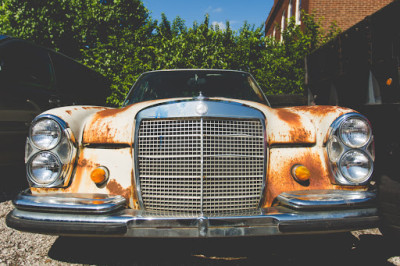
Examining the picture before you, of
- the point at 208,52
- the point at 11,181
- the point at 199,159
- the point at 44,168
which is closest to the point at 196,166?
the point at 199,159

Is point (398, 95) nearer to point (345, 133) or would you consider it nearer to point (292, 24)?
point (345, 133)

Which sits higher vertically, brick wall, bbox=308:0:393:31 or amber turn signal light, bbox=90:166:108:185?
brick wall, bbox=308:0:393:31

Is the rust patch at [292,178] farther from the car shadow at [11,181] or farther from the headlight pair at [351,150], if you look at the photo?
the car shadow at [11,181]

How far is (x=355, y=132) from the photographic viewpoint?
6.55ft

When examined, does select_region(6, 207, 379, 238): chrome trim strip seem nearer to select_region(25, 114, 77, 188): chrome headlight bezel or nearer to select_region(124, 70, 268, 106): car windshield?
select_region(25, 114, 77, 188): chrome headlight bezel

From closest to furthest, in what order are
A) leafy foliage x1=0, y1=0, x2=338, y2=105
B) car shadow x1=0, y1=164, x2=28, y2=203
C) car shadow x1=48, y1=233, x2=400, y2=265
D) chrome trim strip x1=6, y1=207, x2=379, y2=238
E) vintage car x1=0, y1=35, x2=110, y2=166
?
chrome trim strip x1=6, y1=207, x2=379, y2=238
car shadow x1=48, y1=233, x2=400, y2=265
vintage car x1=0, y1=35, x2=110, y2=166
car shadow x1=0, y1=164, x2=28, y2=203
leafy foliage x1=0, y1=0, x2=338, y2=105

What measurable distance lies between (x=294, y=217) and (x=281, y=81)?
610 cm

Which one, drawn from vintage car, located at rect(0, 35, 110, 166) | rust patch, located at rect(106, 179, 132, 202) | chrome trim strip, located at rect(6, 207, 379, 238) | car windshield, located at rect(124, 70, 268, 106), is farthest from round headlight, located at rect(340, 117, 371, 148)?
vintage car, located at rect(0, 35, 110, 166)

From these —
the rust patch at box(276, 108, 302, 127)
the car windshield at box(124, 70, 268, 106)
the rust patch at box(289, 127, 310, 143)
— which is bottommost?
the rust patch at box(289, 127, 310, 143)

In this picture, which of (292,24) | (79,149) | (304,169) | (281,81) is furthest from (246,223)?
(292,24)

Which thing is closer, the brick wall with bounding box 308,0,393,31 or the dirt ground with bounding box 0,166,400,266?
the dirt ground with bounding box 0,166,400,266

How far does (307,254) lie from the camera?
7.13 ft

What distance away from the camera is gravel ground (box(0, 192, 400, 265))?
2035mm

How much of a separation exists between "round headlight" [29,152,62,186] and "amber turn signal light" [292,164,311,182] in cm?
168
